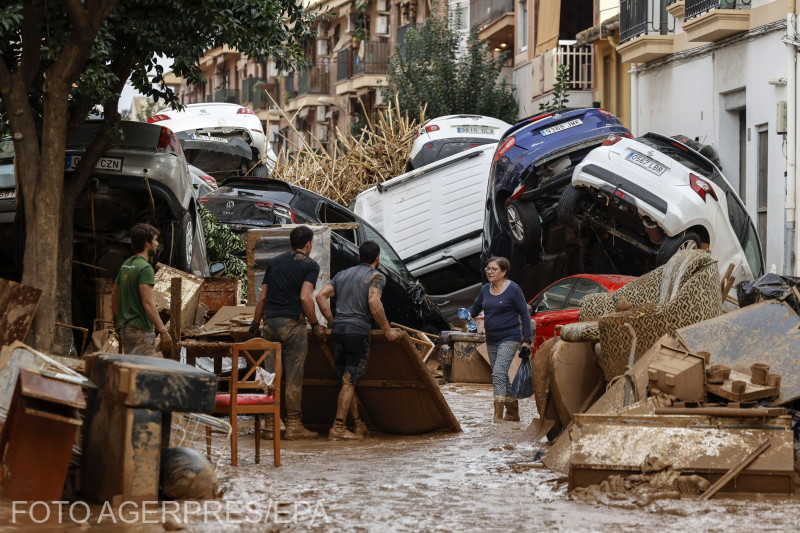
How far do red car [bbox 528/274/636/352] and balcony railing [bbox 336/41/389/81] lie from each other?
3062 centimetres

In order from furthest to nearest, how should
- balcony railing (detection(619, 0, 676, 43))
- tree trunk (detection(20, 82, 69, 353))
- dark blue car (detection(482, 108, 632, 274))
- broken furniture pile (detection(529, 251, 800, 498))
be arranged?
balcony railing (detection(619, 0, 676, 43)), dark blue car (detection(482, 108, 632, 274)), tree trunk (detection(20, 82, 69, 353)), broken furniture pile (detection(529, 251, 800, 498))

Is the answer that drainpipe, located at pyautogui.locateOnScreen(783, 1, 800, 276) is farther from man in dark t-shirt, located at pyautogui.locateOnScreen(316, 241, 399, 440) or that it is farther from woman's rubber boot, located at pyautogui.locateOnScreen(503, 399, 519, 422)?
man in dark t-shirt, located at pyautogui.locateOnScreen(316, 241, 399, 440)

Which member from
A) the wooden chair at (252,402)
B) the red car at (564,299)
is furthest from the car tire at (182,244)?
the wooden chair at (252,402)

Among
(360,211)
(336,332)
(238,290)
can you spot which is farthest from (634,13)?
(336,332)

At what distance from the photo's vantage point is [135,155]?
568 inches

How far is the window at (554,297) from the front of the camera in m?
17.8

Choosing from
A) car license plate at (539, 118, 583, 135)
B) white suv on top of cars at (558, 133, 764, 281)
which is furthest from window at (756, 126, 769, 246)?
car license plate at (539, 118, 583, 135)

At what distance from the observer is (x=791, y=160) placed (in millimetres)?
20188

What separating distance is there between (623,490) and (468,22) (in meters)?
33.8

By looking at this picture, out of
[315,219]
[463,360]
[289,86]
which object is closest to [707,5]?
[463,360]

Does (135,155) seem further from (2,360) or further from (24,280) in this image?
(2,360)

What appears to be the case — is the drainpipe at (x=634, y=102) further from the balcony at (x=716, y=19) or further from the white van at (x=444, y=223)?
the white van at (x=444, y=223)

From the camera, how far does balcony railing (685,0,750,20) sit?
22438 mm

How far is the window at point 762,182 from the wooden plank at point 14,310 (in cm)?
1439
